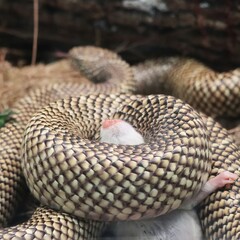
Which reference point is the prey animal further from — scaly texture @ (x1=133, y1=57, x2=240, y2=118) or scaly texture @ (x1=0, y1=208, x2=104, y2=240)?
scaly texture @ (x1=133, y1=57, x2=240, y2=118)

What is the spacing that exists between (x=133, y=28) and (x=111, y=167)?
194 centimetres

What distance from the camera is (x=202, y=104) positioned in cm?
335

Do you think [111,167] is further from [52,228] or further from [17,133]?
[17,133]

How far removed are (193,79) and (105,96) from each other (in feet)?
3.01

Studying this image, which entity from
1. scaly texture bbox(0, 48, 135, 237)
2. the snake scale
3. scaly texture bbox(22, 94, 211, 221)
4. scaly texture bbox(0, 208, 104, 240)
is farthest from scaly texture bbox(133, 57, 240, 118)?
scaly texture bbox(0, 208, 104, 240)

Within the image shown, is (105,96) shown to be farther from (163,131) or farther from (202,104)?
(202,104)

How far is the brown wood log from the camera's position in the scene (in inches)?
137

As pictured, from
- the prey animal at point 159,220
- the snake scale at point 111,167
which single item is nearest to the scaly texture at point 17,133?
the snake scale at point 111,167

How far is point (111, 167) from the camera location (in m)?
1.98

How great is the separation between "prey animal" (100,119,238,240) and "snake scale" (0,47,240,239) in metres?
0.04

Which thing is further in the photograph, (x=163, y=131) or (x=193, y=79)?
(x=193, y=79)

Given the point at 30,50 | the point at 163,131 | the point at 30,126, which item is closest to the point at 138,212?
the point at 163,131

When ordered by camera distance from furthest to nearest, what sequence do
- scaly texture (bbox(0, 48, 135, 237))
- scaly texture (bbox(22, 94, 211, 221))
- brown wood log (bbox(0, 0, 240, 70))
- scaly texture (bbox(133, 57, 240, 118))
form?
brown wood log (bbox(0, 0, 240, 70))
scaly texture (bbox(133, 57, 240, 118))
scaly texture (bbox(0, 48, 135, 237))
scaly texture (bbox(22, 94, 211, 221))

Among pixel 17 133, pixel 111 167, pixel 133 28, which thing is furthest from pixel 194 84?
pixel 111 167
